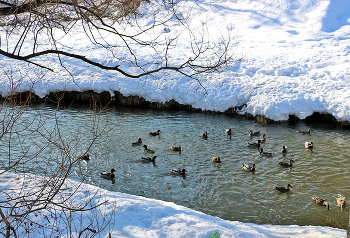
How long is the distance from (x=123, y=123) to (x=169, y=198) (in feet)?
24.2

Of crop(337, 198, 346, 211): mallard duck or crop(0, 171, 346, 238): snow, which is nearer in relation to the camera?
crop(0, 171, 346, 238): snow

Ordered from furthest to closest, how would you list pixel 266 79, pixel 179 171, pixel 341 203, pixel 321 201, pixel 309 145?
pixel 266 79, pixel 309 145, pixel 179 171, pixel 321 201, pixel 341 203

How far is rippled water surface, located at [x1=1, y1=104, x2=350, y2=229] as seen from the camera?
6.94m

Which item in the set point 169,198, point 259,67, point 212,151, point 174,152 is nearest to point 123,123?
point 174,152

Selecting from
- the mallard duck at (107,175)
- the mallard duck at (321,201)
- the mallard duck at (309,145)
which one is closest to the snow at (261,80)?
the mallard duck at (321,201)

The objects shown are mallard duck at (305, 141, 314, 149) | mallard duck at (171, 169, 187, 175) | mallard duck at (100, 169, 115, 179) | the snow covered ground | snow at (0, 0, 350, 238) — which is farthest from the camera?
the snow covered ground

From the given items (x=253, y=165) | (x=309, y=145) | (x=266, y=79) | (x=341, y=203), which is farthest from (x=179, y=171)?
(x=266, y=79)

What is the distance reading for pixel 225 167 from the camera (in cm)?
945

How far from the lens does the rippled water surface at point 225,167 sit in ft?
22.8

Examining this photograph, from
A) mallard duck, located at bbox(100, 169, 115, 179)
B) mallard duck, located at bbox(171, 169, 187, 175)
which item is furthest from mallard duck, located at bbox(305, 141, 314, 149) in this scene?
mallard duck, located at bbox(100, 169, 115, 179)

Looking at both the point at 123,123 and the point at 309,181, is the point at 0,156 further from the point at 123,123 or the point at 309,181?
the point at 309,181

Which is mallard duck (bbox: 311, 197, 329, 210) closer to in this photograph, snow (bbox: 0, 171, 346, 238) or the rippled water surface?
the rippled water surface

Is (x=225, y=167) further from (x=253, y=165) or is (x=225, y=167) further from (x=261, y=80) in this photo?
(x=261, y=80)

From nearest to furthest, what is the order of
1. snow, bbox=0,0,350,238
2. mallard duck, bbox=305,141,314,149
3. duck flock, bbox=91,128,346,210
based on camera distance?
duck flock, bbox=91,128,346,210 < mallard duck, bbox=305,141,314,149 < snow, bbox=0,0,350,238
